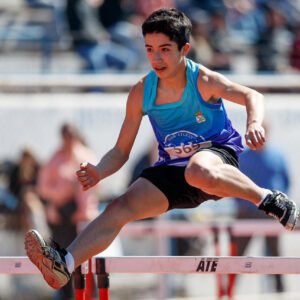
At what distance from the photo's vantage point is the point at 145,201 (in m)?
6.57

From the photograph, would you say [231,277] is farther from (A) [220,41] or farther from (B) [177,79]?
(A) [220,41]

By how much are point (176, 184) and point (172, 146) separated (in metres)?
0.22

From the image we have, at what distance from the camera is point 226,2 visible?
1642cm

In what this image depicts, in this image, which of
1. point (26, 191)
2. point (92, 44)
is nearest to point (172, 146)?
point (26, 191)

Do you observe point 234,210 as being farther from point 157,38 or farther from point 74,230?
point 157,38

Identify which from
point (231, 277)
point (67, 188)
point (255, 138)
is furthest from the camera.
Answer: point (67, 188)

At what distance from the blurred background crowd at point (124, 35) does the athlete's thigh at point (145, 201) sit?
6.30m

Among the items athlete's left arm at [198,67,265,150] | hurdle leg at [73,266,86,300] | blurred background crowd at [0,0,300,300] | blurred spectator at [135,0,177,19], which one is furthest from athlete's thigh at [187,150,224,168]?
blurred spectator at [135,0,177,19]

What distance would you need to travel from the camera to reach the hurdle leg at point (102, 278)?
6.58 meters

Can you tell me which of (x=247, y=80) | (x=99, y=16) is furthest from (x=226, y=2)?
(x=247, y=80)

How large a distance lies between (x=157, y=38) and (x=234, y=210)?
5.42 meters

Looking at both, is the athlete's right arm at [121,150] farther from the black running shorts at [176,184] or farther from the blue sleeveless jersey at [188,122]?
the black running shorts at [176,184]

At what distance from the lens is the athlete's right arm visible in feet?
21.7

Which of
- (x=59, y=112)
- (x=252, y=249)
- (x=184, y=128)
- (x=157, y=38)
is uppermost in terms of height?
(x=157, y=38)
